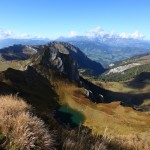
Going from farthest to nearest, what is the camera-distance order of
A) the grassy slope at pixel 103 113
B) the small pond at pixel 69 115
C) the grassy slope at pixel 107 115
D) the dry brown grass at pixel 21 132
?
the small pond at pixel 69 115
the grassy slope at pixel 107 115
the grassy slope at pixel 103 113
the dry brown grass at pixel 21 132

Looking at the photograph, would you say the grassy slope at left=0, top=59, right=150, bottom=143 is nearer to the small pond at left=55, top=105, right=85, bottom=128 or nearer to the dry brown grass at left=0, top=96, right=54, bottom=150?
the small pond at left=55, top=105, right=85, bottom=128

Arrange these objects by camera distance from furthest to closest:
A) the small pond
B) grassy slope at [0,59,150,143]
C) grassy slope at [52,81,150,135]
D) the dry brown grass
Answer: the small pond → grassy slope at [52,81,150,135] → grassy slope at [0,59,150,143] → the dry brown grass

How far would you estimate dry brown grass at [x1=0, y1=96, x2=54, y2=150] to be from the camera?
9.42 meters

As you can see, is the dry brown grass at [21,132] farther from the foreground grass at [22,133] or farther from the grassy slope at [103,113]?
the grassy slope at [103,113]

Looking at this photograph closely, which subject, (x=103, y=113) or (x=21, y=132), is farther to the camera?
(x=103, y=113)

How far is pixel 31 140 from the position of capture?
31.8 feet

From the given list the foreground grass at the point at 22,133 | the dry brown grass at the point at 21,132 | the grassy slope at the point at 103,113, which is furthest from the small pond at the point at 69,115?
the dry brown grass at the point at 21,132

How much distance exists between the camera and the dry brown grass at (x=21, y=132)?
942cm

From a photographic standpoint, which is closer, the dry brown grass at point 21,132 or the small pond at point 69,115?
the dry brown grass at point 21,132

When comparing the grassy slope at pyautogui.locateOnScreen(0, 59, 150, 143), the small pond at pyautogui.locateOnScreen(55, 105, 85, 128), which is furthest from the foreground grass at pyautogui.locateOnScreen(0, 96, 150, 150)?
the small pond at pyautogui.locateOnScreen(55, 105, 85, 128)

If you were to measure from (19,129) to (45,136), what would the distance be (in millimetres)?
876

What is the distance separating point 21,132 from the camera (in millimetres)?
9844

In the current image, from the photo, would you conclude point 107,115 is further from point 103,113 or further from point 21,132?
point 21,132

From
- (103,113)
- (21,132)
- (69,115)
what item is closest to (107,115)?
(103,113)
